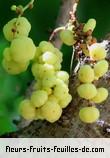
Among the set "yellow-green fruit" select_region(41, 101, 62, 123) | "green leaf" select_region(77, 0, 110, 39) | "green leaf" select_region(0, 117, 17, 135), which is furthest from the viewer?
"green leaf" select_region(77, 0, 110, 39)

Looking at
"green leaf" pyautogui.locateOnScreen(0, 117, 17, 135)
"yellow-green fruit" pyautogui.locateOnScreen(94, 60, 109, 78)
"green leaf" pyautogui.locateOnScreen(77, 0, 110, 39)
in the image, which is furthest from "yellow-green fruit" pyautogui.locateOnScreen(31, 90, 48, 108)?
"green leaf" pyautogui.locateOnScreen(77, 0, 110, 39)

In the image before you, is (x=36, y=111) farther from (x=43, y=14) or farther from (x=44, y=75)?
(x=43, y=14)

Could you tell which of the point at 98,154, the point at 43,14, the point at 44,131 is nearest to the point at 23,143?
the point at 44,131

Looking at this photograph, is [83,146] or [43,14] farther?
[43,14]

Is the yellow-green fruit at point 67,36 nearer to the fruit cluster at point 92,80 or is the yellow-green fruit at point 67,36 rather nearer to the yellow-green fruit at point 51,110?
the fruit cluster at point 92,80

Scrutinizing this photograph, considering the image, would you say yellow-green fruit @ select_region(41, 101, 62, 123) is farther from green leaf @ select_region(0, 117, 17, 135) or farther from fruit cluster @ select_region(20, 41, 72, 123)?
green leaf @ select_region(0, 117, 17, 135)

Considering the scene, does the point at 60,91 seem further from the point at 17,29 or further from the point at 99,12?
the point at 99,12

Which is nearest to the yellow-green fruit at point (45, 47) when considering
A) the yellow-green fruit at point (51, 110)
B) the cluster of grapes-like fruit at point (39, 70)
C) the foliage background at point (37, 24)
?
the cluster of grapes-like fruit at point (39, 70)

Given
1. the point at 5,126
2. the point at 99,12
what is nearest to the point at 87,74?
the point at 5,126
